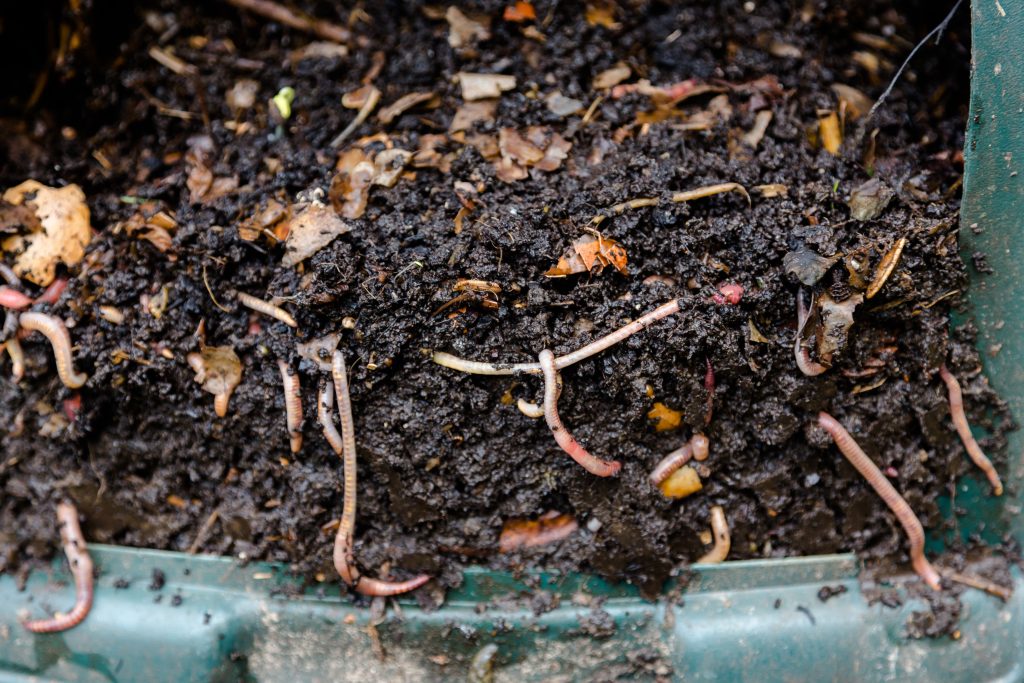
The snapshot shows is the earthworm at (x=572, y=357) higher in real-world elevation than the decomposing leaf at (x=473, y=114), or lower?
lower

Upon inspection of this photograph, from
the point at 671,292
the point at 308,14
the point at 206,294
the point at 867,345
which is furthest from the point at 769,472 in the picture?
the point at 308,14

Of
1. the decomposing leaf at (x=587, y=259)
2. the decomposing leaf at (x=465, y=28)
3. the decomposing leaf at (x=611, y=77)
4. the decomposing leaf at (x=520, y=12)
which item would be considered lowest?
the decomposing leaf at (x=587, y=259)

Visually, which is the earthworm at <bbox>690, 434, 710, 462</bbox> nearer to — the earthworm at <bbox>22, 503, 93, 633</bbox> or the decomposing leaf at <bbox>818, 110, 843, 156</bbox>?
the decomposing leaf at <bbox>818, 110, 843, 156</bbox>

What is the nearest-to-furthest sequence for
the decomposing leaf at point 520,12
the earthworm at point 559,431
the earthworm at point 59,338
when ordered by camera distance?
1. the earthworm at point 559,431
2. the earthworm at point 59,338
3. the decomposing leaf at point 520,12

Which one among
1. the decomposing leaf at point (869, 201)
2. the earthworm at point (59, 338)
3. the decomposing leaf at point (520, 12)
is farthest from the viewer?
the decomposing leaf at point (520, 12)

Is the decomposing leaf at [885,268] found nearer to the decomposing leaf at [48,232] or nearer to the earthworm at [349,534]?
the earthworm at [349,534]

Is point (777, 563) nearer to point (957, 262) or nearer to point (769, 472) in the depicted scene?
point (769, 472)

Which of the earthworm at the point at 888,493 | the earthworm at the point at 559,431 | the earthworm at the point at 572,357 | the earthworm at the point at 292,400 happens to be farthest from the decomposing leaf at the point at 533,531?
the earthworm at the point at 888,493
